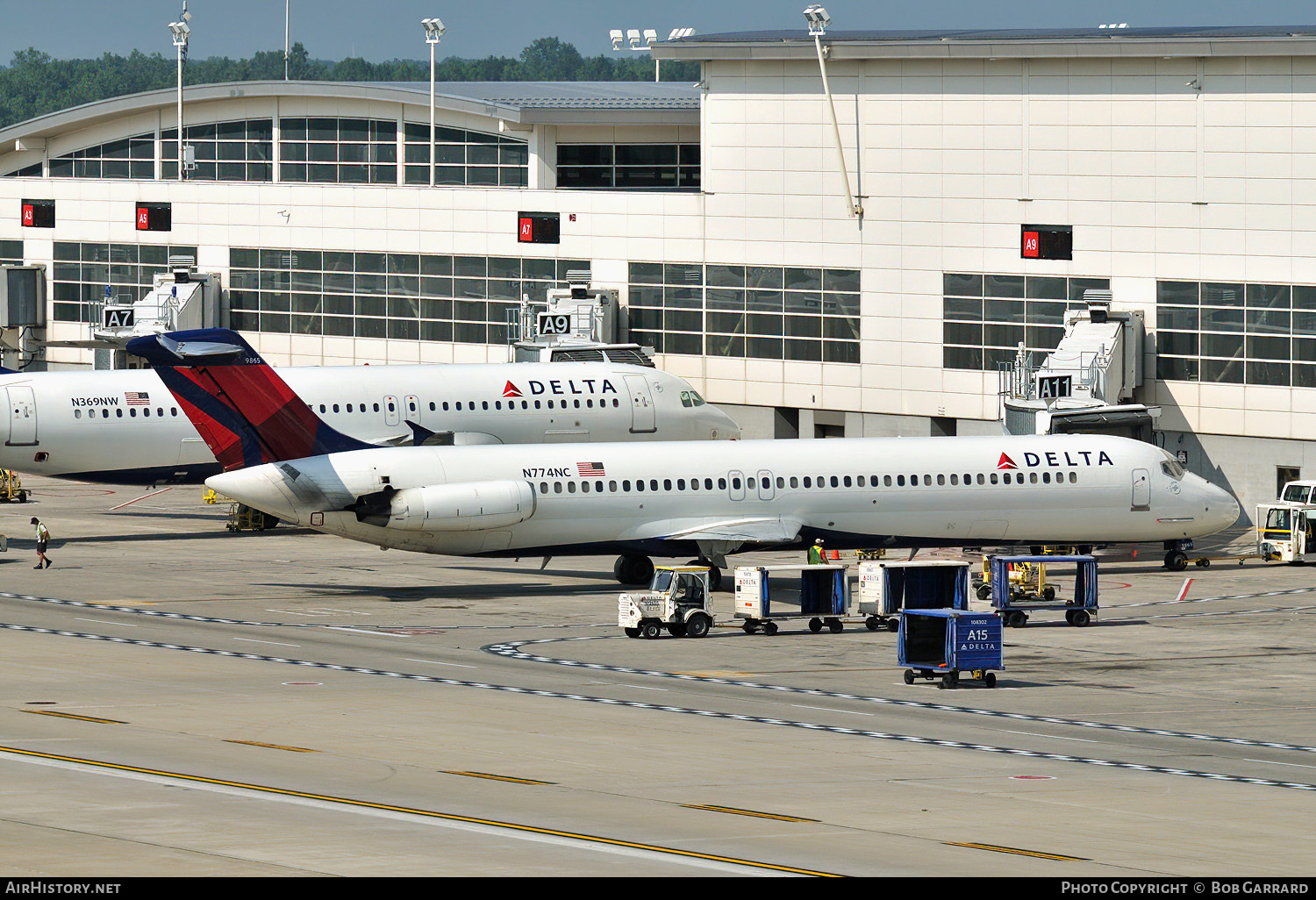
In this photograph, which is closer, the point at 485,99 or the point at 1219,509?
the point at 1219,509

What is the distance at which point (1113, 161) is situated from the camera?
74562 mm

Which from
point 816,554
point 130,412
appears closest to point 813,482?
point 816,554

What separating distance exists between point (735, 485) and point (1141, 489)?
12053 millimetres

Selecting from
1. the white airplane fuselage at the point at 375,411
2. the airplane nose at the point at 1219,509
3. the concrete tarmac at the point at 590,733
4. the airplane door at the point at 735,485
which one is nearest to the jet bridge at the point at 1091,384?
the airplane nose at the point at 1219,509

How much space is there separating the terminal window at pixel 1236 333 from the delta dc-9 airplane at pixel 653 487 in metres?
12.0

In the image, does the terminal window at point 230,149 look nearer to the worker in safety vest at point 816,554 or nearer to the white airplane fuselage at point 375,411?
the white airplane fuselage at point 375,411

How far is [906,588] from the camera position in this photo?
51406 millimetres

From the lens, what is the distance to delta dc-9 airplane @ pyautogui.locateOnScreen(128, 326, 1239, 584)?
2173 inches

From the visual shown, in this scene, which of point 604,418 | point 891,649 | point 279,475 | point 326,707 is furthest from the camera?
point 604,418

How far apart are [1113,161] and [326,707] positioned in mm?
43519

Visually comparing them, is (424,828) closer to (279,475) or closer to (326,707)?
(326,707)

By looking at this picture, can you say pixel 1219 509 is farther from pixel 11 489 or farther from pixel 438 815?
pixel 11 489

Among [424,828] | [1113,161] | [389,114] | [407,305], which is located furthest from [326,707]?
[389,114]

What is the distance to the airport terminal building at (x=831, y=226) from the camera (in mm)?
72375
